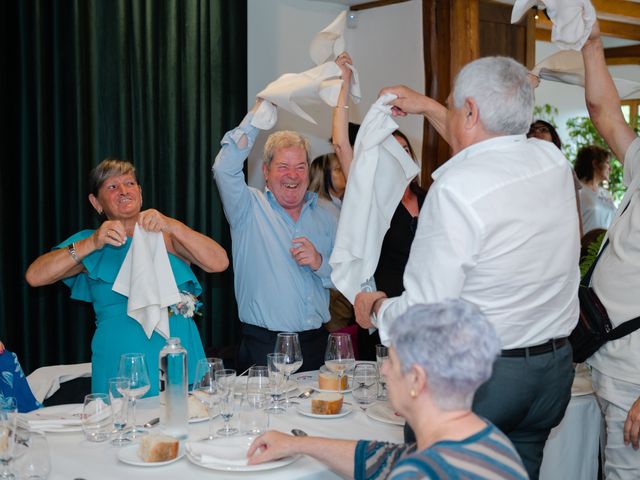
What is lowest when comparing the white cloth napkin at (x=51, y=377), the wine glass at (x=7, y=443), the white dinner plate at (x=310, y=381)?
the white cloth napkin at (x=51, y=377)

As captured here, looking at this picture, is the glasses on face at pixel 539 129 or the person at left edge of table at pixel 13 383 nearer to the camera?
the person at left edge of table at pixel 13 383

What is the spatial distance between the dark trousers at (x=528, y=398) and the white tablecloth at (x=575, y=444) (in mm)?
638

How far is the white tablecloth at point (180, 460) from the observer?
1941mm

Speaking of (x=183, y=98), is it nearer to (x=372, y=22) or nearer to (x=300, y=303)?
(x=372, y=22)

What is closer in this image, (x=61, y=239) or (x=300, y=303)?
(x=300, y=303)

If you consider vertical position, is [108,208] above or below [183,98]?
below

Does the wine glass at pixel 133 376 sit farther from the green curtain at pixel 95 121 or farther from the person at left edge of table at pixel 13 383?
the green curtain at pixel 95 121

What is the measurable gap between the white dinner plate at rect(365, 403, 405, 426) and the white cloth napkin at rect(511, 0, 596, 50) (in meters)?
1.34

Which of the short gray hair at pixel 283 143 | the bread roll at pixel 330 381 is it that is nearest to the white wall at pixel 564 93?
the short gray hair at pixel 283 143

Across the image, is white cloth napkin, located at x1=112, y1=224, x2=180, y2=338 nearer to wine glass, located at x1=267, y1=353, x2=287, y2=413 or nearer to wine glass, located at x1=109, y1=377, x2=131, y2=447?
wine glass, located at x1=267, y1=353, x2=287, y2=413

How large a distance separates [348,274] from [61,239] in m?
2.30

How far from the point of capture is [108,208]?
3215 millimetres

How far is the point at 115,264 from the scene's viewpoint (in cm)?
314

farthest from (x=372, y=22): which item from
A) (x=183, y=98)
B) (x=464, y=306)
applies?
(x=464, y=306)
